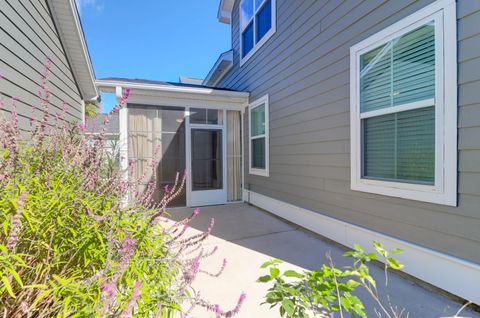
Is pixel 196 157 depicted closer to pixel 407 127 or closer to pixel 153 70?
pixel 407 127

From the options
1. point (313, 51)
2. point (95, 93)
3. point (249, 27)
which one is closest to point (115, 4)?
point (95, 93)

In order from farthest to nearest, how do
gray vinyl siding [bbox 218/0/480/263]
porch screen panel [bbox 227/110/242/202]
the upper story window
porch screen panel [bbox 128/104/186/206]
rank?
porch screen panel [bbox 227/110/242/202]
porch screen panel [bbox 128/104/186/206]
the upper story window
gray vinyl siding [bbox 218/0/480/263]

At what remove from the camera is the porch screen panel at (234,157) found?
19.7 feet

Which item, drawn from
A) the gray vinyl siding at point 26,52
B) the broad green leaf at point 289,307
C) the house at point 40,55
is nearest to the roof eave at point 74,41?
the house at point 40,55

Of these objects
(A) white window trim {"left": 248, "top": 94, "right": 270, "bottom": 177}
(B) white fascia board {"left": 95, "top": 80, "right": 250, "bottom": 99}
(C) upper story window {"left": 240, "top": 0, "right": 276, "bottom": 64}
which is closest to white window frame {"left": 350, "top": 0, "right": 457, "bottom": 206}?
(A) white window trim {"left": 248, "top": 94, "right": 270, "bottom": 177}

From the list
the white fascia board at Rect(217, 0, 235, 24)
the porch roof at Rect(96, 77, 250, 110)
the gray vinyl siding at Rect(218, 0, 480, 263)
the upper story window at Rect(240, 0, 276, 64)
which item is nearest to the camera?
the gray vinyl siding at Rect(218, 0, 480, 263)

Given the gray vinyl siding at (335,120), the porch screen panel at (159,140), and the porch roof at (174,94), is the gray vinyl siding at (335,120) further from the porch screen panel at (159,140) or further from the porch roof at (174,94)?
the porch screen panel at (159,140)

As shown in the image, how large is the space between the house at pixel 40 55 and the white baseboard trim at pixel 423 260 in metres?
3.37

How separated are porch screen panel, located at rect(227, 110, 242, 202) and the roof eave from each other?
305 cm

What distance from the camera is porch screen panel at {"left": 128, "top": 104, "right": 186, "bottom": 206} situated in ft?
17.1

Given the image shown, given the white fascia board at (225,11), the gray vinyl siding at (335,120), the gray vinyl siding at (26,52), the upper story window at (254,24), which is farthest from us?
the white fascia board at (225,11)

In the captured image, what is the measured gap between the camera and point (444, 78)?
2010 millimetres

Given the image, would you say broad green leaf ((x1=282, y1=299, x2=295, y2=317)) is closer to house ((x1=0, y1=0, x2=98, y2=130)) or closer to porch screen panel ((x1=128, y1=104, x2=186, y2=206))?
house ((x1=0, y1=0, x2=98, y2=130))

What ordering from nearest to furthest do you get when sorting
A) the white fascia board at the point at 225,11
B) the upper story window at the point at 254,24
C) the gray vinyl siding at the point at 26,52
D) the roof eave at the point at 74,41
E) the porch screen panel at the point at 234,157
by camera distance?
the gray vinyl siding at the point at 26,52
the roof eave at the point at 74,41
the upper story window at the point at 254,24
the porch screen panel at the point at 234,157
the white fascia board at the point at 225,11
